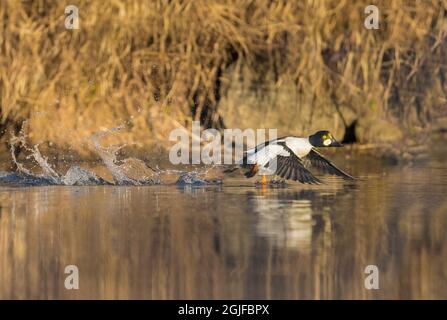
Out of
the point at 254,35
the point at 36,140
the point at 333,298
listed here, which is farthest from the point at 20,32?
the point at 333,298

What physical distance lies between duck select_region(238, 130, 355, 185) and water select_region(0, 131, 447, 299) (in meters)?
0.12

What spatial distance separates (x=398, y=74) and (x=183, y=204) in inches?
171

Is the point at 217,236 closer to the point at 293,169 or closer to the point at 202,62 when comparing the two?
the point at 293,169

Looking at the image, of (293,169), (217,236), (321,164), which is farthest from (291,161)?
(217,236)

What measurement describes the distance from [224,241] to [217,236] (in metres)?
0.16

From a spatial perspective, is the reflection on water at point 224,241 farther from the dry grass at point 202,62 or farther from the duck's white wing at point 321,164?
the dry grass at point 202,62

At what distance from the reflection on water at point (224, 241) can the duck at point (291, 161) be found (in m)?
0.15

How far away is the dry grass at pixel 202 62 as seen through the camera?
9438 mm

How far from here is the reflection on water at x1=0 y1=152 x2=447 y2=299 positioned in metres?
4.36

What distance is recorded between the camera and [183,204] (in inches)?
267

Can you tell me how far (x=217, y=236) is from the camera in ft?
18.0

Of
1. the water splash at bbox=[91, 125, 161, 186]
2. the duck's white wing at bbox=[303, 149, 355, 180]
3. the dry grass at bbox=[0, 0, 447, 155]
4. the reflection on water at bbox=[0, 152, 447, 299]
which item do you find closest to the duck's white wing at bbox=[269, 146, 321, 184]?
A: the reflection on water at bbox=[0, 152, 447, 299]

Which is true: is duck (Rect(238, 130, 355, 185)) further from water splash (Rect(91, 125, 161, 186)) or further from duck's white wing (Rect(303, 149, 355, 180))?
water splash (Rect(91, 125, 161, 186))

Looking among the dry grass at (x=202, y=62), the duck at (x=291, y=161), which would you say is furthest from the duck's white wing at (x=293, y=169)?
the dry grass at (x=202, y=62)
